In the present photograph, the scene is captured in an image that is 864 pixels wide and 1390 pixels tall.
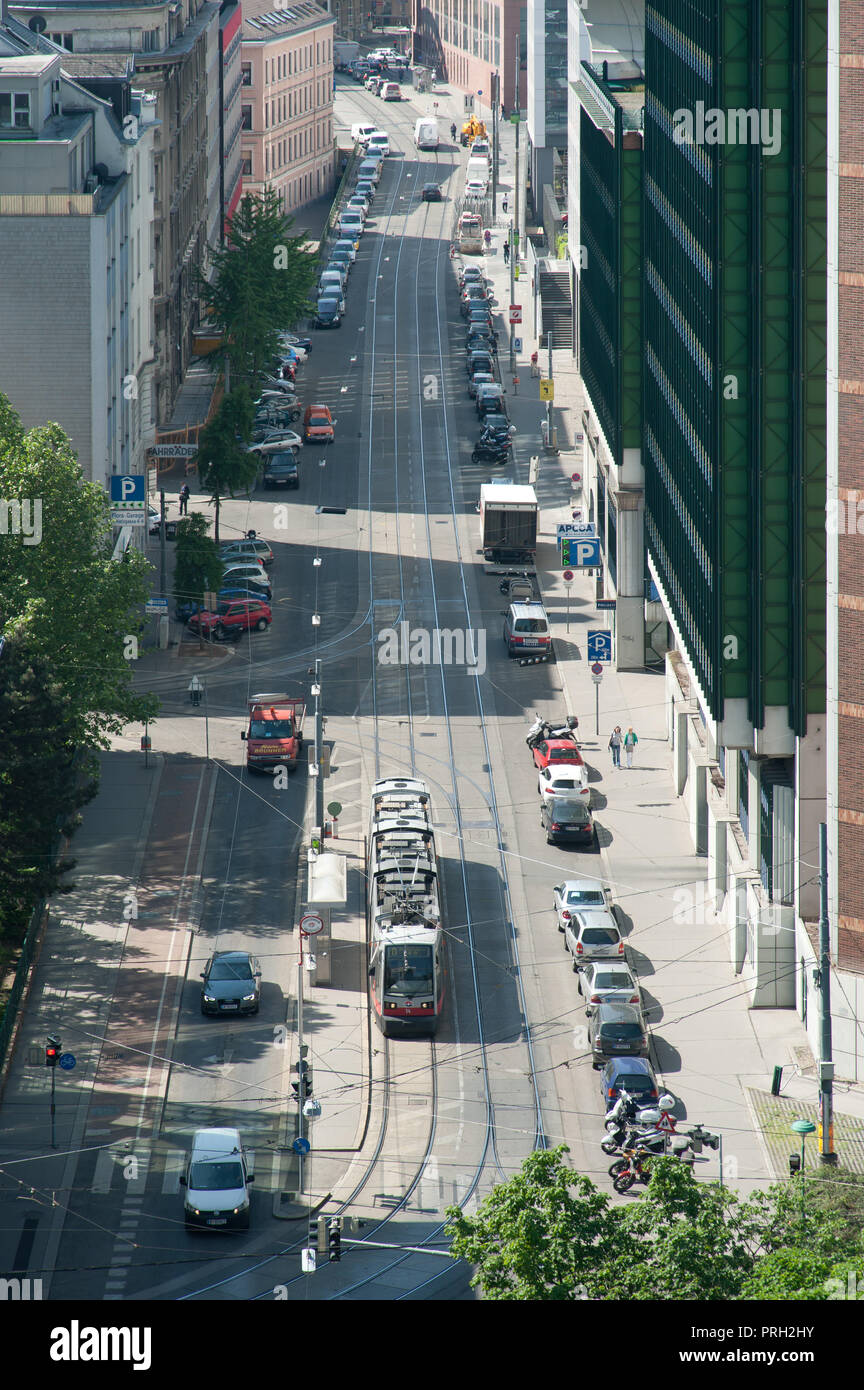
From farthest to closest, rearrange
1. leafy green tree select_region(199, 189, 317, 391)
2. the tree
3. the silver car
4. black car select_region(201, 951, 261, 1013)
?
leafy green tree select_region(199, 189, 317, 391) < the tree < the silver car < black car select_region(201, 951, 261, 1013)

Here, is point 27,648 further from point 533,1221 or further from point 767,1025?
point 533,1221

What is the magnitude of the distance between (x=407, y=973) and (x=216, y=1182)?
11.3m

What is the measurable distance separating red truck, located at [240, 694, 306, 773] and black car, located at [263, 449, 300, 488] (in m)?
39.4

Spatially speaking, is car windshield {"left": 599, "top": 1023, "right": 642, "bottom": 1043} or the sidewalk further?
car windshield {"left": 599, "top": 1023, "right": 642, "bottom": 1043}

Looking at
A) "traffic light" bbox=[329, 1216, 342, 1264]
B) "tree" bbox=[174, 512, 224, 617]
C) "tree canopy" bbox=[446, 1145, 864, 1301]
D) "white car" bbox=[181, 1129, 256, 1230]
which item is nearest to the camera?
"tree canopy" bbox=[446, 1145, 864, 1301]

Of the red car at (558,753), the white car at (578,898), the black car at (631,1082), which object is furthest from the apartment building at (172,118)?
the black car at (631,1082)

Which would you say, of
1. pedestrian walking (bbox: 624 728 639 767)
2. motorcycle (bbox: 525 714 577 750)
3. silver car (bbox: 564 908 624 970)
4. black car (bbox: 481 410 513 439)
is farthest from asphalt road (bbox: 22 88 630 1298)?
pedestrian walking (bbox: 624 728 639 767)

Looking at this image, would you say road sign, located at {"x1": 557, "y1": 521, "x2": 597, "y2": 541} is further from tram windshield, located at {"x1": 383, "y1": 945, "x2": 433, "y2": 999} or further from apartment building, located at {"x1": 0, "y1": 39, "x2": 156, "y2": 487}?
tram windshield, located at {"x1": 383, "y1": 945, "x2": 433, "y2": 999}

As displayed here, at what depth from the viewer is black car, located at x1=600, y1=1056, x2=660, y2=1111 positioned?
53.4 meters

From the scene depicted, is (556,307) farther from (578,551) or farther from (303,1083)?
(303,1083)

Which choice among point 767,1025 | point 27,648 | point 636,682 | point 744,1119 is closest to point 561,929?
point 767,1025

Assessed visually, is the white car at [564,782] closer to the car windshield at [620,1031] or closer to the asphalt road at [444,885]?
the asphalt road at [444,885]
